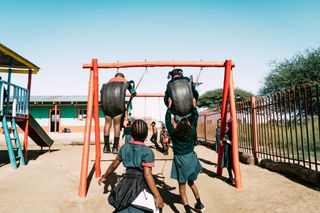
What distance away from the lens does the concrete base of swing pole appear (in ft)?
17.5

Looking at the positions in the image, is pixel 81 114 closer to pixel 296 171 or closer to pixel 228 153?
pixel 228 153

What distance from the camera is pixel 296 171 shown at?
6062 mm

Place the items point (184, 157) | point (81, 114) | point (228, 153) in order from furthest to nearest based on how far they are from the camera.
Result: point (81, 114), point (228, 153), point (184, 157)

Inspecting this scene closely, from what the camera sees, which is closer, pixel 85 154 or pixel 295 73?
pixel 85 154

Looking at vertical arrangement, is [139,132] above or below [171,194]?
above

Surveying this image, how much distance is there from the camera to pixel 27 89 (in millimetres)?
9766

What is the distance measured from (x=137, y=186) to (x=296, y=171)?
504cm

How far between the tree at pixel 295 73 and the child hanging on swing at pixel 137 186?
1146 inches

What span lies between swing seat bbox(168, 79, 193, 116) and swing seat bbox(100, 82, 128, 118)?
93 centimetres

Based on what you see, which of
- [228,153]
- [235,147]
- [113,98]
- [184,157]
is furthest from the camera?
[228,153]

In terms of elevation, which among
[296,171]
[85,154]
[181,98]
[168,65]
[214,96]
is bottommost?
[296,171]

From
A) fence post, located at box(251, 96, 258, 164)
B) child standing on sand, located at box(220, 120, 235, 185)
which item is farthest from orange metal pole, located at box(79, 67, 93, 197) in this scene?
fence post, located at box(251, 96, 258, 164)

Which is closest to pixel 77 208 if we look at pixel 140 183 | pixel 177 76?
pixel 140 183

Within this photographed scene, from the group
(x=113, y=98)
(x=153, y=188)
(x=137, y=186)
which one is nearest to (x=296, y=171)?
(x=113, y=98)
